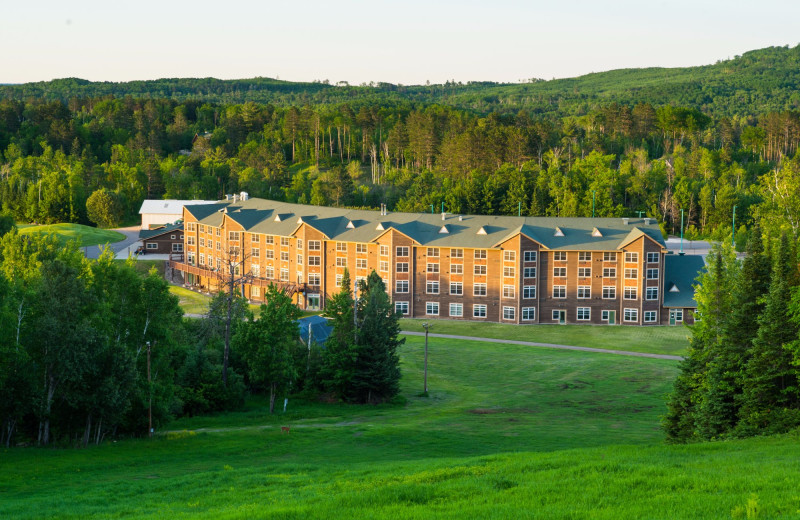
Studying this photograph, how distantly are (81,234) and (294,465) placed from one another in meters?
108

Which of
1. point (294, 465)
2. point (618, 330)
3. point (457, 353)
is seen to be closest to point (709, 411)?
point (294, 465)

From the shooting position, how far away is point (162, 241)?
122 metres

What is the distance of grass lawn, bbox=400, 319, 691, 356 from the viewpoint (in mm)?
76125

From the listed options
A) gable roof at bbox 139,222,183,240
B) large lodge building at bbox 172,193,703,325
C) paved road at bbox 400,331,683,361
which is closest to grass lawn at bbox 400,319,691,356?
paved road at bbox 400,331,683,361

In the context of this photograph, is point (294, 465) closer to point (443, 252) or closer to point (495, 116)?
point (443, 252)

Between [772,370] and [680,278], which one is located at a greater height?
[680,278]

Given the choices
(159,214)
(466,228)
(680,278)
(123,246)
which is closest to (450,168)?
(159,214)

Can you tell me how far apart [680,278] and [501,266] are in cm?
1798

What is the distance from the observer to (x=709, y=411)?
37531 mm

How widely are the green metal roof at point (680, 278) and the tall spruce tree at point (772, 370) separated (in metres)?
50.3

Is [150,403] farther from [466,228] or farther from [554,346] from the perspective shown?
[466,228]

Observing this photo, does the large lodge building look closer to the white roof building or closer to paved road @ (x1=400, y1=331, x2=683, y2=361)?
paved road @ (x1=400, y1=331, x2=683, y2=361)

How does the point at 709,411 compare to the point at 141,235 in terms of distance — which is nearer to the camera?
the point at 709,411

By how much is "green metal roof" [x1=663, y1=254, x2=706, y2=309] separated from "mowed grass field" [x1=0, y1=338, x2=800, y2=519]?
2505cm
